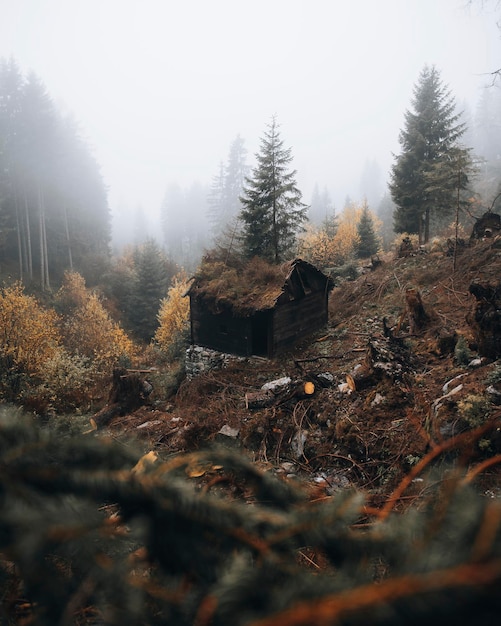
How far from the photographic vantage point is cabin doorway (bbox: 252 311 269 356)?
1817 centimetres

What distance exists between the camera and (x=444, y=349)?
11.1 metres

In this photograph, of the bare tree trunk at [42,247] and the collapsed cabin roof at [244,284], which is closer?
the collapsed cabin roof at [244,284]

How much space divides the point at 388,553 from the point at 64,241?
4988 cm

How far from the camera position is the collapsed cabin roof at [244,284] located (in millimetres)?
16534

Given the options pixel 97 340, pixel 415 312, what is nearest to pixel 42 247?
pixel 97 340

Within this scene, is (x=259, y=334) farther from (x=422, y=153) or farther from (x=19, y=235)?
(x=19, y=235)

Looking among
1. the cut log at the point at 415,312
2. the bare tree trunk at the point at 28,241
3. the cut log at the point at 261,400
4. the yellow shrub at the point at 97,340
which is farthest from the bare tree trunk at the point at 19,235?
the cut log at the point at 415,312

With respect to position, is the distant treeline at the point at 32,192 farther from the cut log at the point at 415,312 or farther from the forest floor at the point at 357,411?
the cut log at the point at 415,312

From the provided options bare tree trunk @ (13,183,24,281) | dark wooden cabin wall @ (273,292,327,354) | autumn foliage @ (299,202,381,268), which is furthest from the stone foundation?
bare tree trunk @ (13,183,24,281)

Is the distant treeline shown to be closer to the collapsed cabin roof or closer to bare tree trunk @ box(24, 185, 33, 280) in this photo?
bare tree trunk @ box(24, 185, 33, 280)

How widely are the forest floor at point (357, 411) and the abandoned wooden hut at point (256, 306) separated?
3.19 feet

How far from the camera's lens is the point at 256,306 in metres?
16.2

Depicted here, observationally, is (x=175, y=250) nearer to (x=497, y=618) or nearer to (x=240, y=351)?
(x=240, y=351)

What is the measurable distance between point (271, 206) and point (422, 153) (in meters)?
16.1
